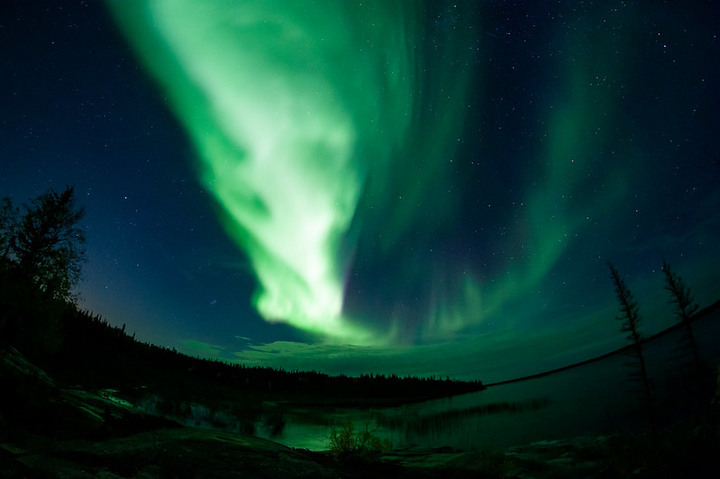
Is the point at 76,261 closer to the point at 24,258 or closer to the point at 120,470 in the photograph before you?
the point at 24,258

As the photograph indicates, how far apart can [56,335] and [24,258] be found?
1077 centimetres

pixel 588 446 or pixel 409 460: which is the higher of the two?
pixel 588 446

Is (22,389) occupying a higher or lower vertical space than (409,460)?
higher

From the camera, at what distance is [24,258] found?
33438 mm

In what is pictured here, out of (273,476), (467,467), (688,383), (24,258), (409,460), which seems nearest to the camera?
(273,476)

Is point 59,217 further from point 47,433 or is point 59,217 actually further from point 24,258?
point 47,433

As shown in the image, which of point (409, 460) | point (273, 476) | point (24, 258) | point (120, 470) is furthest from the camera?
point (24, 258)

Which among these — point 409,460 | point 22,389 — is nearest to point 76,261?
point 22,389

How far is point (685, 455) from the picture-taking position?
12.2 meters

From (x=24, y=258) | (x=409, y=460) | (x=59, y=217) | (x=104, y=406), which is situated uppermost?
(x=59, y=217)

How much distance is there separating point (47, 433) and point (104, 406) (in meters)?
6.65

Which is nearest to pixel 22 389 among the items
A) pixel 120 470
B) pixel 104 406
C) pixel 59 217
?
pixel 104 406

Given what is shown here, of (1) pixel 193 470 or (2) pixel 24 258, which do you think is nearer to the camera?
(1) pixel 193 470

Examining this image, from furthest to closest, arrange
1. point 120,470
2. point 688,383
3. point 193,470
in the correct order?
1. point 688,383
2. point 193,470
3. point 120,470
